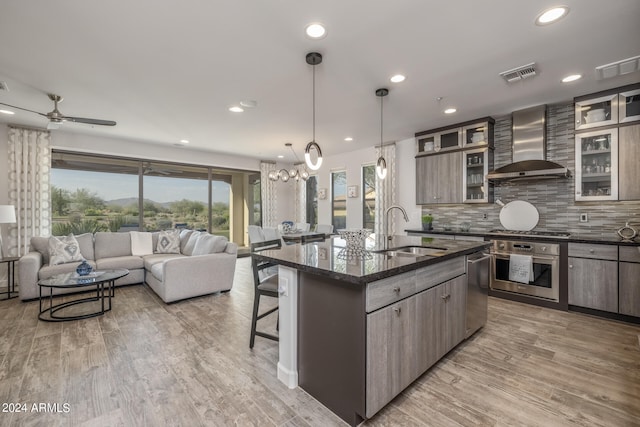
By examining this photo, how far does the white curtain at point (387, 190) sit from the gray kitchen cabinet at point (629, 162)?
10.3ft

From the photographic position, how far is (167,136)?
535 centimetres

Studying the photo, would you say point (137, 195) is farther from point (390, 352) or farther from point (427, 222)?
point (390, 352)

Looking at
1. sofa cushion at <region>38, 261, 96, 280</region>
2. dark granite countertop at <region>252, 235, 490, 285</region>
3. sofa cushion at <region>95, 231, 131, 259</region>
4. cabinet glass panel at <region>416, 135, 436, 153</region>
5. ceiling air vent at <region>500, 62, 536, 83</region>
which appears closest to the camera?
dark granite countertop at <region>252, 235, 490, 285</region>

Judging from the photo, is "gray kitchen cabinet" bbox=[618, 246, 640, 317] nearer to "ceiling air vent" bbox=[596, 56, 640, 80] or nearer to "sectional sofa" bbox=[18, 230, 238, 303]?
"ceiling air vent" bbox=[596, 56, 640, 80]

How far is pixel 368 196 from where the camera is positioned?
6570mm

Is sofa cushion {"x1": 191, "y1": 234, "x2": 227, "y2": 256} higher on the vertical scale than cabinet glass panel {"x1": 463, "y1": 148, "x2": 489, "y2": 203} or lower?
lower

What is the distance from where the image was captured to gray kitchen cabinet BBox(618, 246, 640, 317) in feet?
9.86

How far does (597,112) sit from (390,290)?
3.82 meters

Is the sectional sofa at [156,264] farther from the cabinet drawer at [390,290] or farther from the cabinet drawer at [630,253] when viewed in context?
the cabinet drawer at [630,253]

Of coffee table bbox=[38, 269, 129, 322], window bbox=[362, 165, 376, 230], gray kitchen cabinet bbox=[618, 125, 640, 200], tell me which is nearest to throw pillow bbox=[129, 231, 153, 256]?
coffee table bbox=[38, 269, 129, 322]

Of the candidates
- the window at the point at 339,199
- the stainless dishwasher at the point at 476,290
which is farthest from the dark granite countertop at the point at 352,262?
the window at the point at 339,199

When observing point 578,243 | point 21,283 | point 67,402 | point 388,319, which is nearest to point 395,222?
point 578,243

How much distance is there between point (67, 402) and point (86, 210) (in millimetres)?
4970

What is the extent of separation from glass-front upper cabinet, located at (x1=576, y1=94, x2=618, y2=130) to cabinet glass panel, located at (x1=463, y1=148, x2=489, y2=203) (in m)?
1.10
